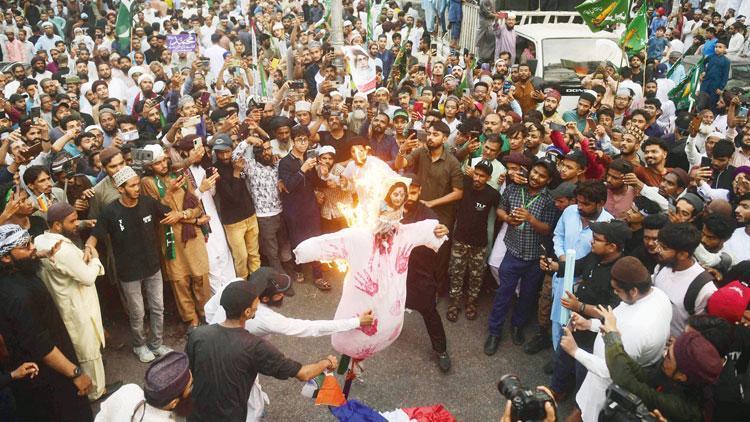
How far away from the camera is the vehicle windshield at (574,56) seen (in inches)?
412

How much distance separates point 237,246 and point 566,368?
3.64 metres

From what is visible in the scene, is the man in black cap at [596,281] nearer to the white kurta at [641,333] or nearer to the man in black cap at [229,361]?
the white kurta at [641,333]

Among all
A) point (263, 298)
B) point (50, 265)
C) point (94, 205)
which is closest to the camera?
point (263, 298)

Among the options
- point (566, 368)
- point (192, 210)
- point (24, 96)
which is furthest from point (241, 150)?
point (24, 96)

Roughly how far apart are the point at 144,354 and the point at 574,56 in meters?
9.43

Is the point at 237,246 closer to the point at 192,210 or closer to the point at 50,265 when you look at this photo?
the point at 192,210

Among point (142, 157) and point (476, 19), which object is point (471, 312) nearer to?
point (142, 157)

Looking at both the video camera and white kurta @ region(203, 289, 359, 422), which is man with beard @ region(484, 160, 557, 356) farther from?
the video camera

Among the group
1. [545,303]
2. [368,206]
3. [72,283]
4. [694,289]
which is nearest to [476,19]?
[545,303]

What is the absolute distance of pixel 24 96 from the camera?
9.22m

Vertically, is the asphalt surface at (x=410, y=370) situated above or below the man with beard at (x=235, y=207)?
below

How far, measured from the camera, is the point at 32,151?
19.5 ft

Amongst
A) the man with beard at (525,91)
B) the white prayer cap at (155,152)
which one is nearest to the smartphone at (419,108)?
the man with beard at (525,91)

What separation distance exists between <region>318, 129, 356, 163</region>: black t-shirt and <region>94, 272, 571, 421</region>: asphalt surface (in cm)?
189
